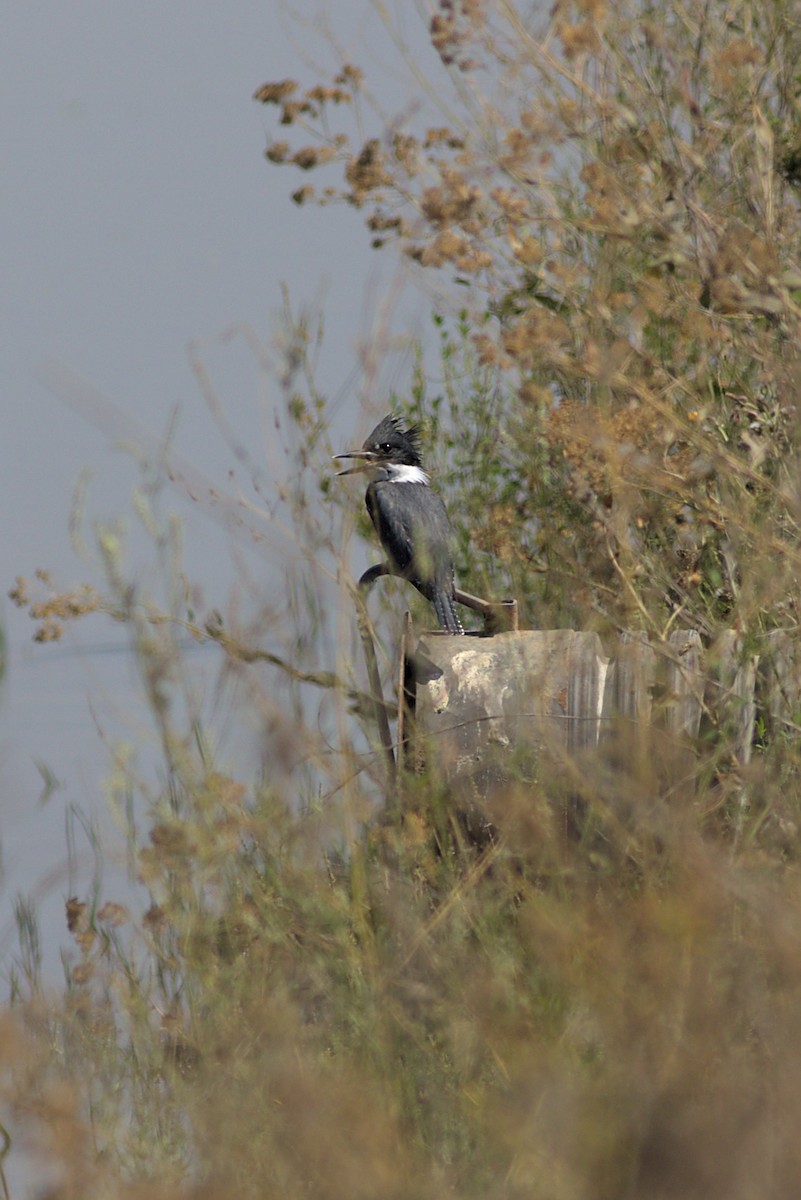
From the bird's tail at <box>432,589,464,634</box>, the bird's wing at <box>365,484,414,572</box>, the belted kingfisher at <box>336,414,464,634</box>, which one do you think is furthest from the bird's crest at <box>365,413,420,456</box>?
the bird's tail at <box>432,589,464,634</box>

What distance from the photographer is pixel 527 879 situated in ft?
13.0

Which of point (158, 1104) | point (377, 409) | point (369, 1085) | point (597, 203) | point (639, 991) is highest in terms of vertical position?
point (597, 203)

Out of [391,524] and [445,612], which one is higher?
[391,524]

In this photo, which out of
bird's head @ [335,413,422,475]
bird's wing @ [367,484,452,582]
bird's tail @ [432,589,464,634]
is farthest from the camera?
bird's head @ [335,413,422,475]

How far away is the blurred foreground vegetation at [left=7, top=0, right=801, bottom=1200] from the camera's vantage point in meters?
2.43

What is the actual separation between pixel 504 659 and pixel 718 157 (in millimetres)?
1995

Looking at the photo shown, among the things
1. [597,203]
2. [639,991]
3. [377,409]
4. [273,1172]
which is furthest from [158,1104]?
[597,203]

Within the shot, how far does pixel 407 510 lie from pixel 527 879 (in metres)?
2.67

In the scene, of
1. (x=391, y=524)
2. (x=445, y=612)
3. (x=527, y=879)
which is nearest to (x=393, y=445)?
(x=391, y=524)

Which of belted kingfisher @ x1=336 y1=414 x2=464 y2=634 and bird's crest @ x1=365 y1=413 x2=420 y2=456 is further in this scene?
bird's crest @ x1=365 y1=413 x2=420 y2=456

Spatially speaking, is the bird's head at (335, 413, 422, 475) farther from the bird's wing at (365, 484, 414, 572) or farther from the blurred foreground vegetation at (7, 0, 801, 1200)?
the blurred foreground vegetation at (7, 0, 801, 1200)

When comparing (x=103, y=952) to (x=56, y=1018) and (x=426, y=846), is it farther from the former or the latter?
(x=426, y=846)

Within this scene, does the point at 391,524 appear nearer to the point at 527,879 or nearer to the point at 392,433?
the point at 392,433

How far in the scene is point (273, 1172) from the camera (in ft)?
9.18
